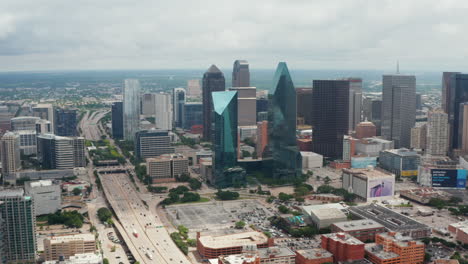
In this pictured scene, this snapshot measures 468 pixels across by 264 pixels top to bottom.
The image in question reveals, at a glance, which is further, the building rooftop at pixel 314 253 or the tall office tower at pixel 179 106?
the tall office tower at pixel 179 106

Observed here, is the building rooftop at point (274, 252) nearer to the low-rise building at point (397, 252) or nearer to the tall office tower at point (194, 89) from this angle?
the low-rise building at point (397, 252)

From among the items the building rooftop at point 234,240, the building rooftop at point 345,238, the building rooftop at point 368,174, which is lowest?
the building rooftop at point 234,240

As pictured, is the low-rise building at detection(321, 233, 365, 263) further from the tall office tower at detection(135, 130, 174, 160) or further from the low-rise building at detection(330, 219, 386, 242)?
the tall office tower at detection(135, 130, 174, 160)

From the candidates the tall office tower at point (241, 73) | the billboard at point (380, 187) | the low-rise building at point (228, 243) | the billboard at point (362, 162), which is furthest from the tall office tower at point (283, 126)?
the tall office tower at point (241, 73)

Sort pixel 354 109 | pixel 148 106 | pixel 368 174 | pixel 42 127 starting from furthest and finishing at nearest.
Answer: pixel 148 106 → pixel 354 109 → pixel 42 127 → pixel 368 174

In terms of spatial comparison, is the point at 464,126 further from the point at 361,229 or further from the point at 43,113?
the point at 43,113

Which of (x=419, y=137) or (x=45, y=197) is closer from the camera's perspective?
(x=45, y=197)

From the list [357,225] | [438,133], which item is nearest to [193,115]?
[438,133]

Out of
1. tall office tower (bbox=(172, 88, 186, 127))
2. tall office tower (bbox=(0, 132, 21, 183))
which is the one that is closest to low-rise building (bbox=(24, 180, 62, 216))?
tall office tower (bbox=(0, 132, 21, 183))
